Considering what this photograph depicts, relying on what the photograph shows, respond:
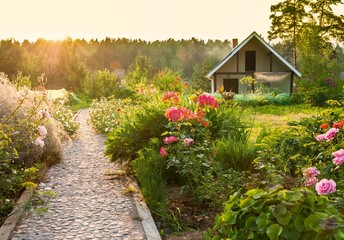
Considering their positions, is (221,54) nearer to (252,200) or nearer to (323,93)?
(323,93)

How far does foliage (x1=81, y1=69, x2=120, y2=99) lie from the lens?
25.3 metres

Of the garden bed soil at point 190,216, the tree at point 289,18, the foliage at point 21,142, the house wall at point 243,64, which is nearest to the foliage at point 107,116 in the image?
the foliage at point 21,142

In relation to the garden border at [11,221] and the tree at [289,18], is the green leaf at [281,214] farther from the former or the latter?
the tree at [289,18]

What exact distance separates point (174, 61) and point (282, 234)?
292 ft

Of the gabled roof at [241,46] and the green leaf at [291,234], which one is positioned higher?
the gabled roof at [241,46]

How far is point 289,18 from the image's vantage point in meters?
Result: 41.5

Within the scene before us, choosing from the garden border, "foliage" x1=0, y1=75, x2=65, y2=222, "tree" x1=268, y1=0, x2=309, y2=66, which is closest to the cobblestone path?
the garden border

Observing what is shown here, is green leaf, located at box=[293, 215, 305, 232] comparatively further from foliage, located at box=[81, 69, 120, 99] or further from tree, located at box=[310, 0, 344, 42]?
tree, located at box=[310, 0, 344, 42]

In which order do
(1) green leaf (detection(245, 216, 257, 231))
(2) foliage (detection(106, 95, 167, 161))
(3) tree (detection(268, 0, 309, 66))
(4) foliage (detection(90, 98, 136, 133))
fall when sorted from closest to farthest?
(1) green leaf (detection(245, 216, 257, 231)) → (2) foliage (detection(106, 95, 167, 161)) → (4) foliage (detection(90, 98, 136, 133)) → (3) tree (detection(268, 0, 309, 66))

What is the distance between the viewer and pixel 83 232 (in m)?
5.14

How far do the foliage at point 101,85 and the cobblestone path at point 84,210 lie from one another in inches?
658

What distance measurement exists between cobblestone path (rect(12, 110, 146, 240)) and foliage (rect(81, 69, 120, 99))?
16720 millimetres

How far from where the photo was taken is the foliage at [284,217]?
263 centimetres

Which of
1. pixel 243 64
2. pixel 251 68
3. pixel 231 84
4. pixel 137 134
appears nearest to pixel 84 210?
pixel 137 134
